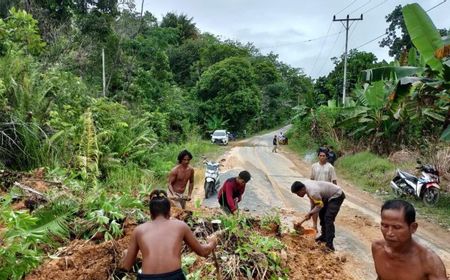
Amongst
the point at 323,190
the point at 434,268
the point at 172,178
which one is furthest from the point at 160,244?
the point at 172,178

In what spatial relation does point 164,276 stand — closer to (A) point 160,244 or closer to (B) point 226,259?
(A) point 160,244

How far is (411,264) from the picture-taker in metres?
2.90

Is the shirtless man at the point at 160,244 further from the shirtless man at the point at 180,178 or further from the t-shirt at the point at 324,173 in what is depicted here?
the t-shirt at the point at 324,173

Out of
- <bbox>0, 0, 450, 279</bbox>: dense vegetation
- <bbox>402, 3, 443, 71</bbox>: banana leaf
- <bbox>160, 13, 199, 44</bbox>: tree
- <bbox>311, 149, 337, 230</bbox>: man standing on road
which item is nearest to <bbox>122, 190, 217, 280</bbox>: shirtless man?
<bbox>0, 0, 450, 279</bbox>: dense vegetation

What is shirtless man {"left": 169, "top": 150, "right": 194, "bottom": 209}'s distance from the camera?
7.97 m

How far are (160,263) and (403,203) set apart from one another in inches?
72.8

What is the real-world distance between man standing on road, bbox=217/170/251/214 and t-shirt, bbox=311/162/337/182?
1816 mm

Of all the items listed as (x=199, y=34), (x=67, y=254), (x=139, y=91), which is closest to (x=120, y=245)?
(x=67, y=254)

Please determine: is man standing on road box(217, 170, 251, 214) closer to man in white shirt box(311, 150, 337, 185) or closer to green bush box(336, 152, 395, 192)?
man in white shirt box(311, 150, 337, 185)

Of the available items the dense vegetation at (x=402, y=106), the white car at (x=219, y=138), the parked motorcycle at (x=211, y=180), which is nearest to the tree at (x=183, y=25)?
the white car at (x=219, y=138)

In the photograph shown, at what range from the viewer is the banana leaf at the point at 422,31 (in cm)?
1030

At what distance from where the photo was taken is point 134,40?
20.9m

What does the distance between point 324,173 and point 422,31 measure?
4.52 m

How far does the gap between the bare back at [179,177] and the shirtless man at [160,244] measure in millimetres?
4205
